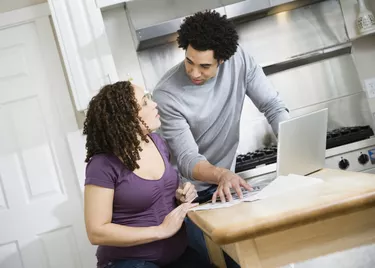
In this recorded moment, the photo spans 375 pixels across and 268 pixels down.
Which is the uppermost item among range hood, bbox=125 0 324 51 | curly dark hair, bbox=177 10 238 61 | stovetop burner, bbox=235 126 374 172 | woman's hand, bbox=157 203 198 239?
range hood, bbox=125 0 324 51

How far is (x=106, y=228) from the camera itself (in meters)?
1.43

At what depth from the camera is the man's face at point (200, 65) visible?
1846mm

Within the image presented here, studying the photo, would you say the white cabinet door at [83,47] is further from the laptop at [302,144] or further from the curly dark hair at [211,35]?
the laptop at [302,144]

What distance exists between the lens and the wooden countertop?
100 cm

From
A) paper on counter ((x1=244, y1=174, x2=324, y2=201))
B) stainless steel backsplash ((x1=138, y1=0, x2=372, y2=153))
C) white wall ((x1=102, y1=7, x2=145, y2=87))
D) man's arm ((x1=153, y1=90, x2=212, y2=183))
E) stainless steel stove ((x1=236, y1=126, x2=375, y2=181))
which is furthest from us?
stainless steel backsplash ((x1=138, y1=0, x2=372, y2=153))

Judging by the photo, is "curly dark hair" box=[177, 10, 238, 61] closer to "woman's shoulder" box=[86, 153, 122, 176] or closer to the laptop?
the laptop

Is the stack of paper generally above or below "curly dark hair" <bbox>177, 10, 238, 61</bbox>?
below

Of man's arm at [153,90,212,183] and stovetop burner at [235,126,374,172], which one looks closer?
man's arm at [153,90,212,183]

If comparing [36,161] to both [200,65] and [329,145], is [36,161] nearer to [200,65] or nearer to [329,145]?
[200,65]

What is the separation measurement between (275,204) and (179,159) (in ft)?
2.26

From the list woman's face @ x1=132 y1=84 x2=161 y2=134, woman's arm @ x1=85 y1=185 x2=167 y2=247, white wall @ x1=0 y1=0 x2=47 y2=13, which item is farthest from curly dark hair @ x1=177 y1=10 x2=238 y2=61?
white wall @ x1=0 y1=0 x2=47 y2=13

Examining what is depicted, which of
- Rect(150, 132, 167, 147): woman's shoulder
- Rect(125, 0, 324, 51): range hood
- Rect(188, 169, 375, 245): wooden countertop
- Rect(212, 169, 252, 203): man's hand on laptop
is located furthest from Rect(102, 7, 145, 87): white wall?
Rect(188, 169, 375, 245): wooden countertop

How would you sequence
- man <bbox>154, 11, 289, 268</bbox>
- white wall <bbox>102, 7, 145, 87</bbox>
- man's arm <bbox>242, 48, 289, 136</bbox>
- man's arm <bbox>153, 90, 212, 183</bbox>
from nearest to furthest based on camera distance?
1. man's arm <bbox>153, 90, 212, 183</bbox>
2. man <bbox>154, 11, 289, 268</bbox>
3. man's arm <bbox>242, 48, 289, 136</bbox>
4. white wall <bbox>102, 7, 145, 87</bbox>

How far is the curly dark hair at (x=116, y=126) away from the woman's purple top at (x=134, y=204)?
3 cm
